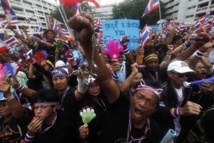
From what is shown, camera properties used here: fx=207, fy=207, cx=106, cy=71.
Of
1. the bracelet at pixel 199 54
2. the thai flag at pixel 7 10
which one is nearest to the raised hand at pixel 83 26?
the bracelet at pixel 199 54

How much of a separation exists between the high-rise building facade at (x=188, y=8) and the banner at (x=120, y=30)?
44.4 meters

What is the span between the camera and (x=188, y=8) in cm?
5566

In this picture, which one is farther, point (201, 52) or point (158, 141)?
point (201, 52)

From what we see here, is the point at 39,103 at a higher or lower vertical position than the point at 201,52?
lower

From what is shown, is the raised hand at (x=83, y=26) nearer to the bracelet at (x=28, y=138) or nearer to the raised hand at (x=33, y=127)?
the raised hand at (x=33, y=127)

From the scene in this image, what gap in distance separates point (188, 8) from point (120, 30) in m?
56.5

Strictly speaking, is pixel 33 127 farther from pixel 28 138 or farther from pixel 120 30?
pixel 120 30

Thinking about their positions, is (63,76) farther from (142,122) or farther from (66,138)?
(142,122)

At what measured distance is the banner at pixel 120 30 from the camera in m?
5.82

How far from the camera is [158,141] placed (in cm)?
199

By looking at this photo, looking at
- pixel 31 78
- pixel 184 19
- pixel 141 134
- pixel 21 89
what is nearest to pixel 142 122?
pixel 141 134

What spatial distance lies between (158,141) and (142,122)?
Result: 23cm

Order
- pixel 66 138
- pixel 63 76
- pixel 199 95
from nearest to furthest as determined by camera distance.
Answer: pixel 66 138 < pixel 199 95 < pixel 63 76

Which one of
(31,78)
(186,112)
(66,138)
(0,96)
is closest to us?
(186,112)
